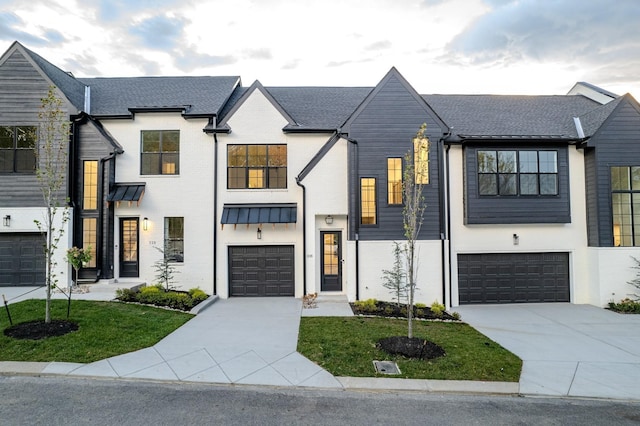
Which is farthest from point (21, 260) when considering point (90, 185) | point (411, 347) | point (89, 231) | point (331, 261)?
point (411, 347)

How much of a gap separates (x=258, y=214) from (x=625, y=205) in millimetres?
13855

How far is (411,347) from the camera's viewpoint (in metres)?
7.10

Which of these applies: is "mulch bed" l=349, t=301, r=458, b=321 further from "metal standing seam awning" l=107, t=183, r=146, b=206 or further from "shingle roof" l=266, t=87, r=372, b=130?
"metal standing seam awning" l=107, t=183, r=146, b=206

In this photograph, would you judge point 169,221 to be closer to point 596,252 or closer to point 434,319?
point 434,319

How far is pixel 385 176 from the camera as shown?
39.2 ft

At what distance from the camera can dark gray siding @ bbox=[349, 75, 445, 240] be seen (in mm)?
11906

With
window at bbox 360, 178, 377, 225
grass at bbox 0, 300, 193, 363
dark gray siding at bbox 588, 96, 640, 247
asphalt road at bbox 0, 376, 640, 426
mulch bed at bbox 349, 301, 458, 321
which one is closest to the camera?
asphalt road at bbox 0, 376, 640, 426

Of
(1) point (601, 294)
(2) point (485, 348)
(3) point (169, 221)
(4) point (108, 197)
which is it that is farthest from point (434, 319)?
(4) point (108, 197)

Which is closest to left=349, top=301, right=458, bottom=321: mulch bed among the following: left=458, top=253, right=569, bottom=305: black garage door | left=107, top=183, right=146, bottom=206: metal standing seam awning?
left=458, top=253, right=569, bottom=305: black garage door

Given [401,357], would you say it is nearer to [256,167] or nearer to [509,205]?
[509,205]

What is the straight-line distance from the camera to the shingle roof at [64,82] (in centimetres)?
1256

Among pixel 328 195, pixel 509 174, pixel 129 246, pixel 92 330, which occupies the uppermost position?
pixel 509 174

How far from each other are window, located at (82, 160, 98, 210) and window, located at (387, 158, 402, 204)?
1138 centimetres

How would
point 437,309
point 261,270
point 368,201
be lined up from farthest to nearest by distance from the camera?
1. point 261,270
2. point 368,201
3. point 437,309
